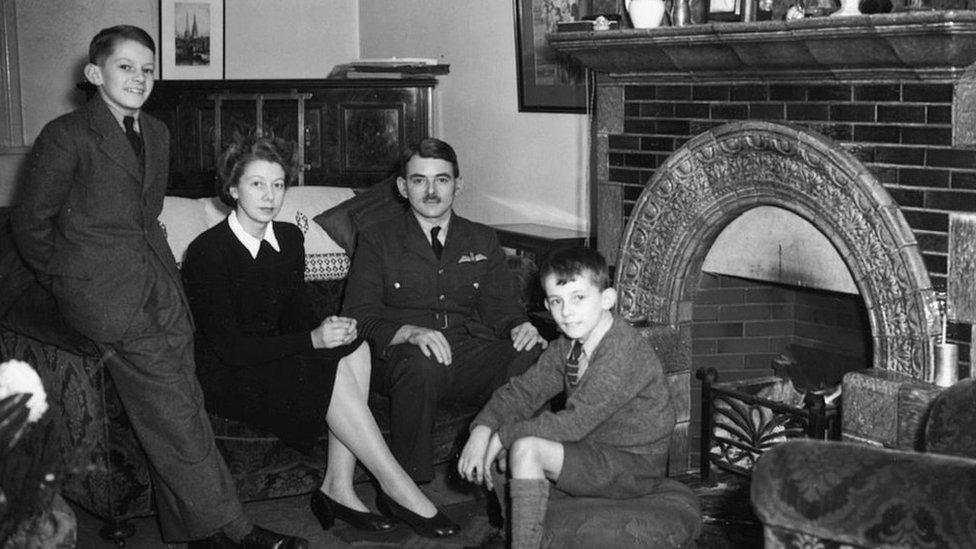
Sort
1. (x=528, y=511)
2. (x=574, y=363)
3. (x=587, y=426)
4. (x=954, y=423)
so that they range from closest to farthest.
A: 1. (x=954, y=423)
2. (x=528, y=511)
3. (x=587, y=426)
4. (x=574, y=363)

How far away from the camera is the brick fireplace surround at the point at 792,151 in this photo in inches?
118

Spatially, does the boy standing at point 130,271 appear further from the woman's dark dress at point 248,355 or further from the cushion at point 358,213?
the cushion at point 358,213

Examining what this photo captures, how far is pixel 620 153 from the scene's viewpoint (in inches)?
158

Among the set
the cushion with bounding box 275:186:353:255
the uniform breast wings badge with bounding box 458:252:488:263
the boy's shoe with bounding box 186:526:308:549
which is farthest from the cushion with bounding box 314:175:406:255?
the boy's shoe with bounding box 186:526:308:549

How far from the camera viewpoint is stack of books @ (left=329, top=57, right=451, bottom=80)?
557 cm

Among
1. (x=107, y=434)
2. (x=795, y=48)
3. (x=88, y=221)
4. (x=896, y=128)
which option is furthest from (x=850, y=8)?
(x=107, y=434)

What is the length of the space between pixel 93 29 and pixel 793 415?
458cm

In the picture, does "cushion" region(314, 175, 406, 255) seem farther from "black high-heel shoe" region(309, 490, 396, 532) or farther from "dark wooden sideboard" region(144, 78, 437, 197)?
"dark wooden sideboard" region(144, 78, 437, 197)

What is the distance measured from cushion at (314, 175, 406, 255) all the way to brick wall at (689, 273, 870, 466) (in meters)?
1.07

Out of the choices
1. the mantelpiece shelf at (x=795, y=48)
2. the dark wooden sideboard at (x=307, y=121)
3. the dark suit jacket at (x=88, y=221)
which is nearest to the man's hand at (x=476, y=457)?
the dark suit jacket at (x=88, y=221)

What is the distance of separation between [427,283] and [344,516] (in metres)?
0.74

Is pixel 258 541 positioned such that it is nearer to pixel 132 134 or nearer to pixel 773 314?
pixel 132 134

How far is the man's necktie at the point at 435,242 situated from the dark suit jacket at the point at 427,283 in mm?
15

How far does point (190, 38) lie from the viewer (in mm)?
6617
